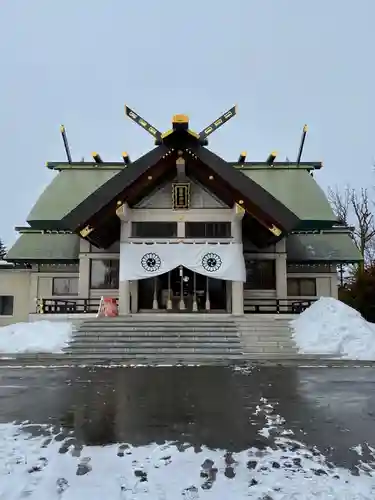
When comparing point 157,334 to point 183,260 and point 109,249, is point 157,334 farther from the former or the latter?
point 109,249

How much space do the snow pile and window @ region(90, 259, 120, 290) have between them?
813 centimetres

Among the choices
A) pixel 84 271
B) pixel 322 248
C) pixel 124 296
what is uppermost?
pixel 322 248

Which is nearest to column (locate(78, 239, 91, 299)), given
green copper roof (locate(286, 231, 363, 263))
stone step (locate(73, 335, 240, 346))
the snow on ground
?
stone step (locate(73, 335, 240, 346))

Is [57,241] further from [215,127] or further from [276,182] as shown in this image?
[276,182]

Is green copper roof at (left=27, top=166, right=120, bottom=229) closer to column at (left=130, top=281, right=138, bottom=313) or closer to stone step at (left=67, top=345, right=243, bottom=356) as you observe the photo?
column at (left=130, top=281, right=138, bottom=313)

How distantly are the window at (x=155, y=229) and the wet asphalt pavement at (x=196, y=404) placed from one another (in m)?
8.68

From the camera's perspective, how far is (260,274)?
Result: 19375 millimetres

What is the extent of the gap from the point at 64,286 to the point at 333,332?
12505 millimetres

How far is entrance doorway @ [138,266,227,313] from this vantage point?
729 inches

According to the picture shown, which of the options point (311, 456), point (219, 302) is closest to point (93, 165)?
point (219, 302)

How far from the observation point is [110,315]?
53.5ft

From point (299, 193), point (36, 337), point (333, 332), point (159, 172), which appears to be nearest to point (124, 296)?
point (36, 337)

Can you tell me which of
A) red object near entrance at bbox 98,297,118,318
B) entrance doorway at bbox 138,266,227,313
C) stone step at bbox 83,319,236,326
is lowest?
stone step at bbox 83,319,236,326

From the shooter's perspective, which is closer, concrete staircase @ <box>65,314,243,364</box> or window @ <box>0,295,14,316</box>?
concrete staircase @ <box>65,314,243,364</box>
